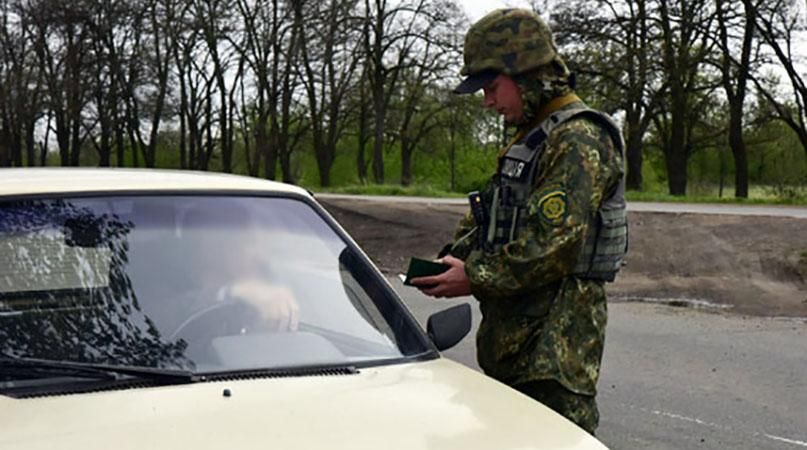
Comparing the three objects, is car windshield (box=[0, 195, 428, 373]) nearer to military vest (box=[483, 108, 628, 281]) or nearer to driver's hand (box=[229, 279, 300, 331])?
driver's hand (box=[229, 279, 300, 331])

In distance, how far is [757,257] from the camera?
14250mm

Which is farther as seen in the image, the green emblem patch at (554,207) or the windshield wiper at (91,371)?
the green emblem patch at (554,207)

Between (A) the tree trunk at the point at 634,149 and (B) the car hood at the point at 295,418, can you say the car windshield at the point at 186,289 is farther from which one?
(A) the tree trunk at the point at 634,149

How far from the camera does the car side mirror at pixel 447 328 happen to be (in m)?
3.39

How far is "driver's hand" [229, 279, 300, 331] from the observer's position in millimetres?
3203

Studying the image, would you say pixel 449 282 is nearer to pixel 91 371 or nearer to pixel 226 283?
pixel 226 283

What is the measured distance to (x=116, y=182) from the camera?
3375 mm

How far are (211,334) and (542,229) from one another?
1062mm

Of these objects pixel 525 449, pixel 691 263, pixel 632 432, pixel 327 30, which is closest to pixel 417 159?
pixel 327 30

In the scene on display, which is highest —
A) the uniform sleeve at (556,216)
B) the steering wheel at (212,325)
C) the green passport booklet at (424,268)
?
the uniform sleeve at (556,216)

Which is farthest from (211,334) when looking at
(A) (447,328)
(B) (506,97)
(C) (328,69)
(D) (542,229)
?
(C) (328,69)

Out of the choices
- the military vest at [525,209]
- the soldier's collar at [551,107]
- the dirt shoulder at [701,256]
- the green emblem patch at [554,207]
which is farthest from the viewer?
the dirt shoulder at [701,256]

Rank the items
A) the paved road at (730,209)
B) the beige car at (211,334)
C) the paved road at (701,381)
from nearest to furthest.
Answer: the beige car at (211,334), the paved road at (701,381), the paved road at (730,209)

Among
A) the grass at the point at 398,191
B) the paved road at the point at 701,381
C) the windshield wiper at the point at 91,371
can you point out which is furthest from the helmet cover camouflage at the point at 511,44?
the grass at the point at 398,191
